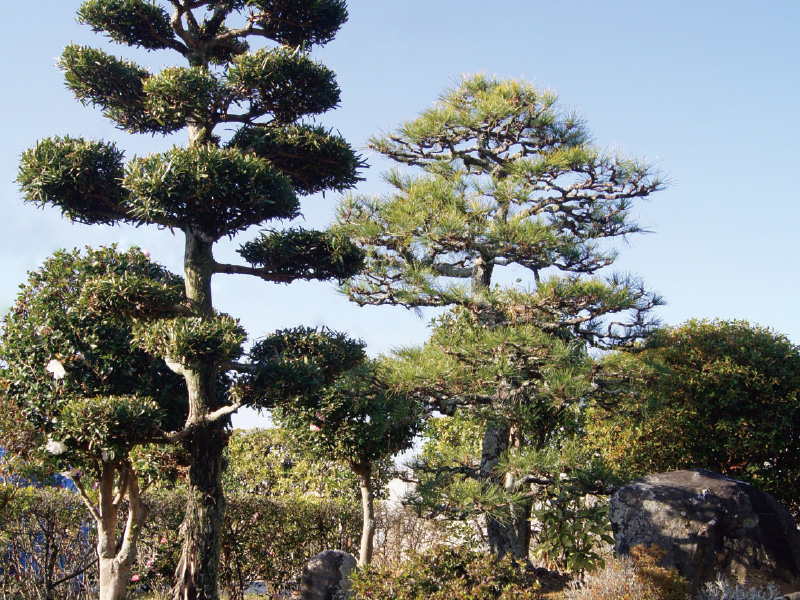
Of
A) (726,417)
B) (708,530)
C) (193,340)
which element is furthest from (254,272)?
(726,417)

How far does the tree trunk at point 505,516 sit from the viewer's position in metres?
7.07

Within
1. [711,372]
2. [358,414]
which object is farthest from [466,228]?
[711,372]

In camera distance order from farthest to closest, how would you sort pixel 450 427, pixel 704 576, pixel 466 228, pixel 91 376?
pixel 450 427 → pixel 466 228 → pixel 91 376 → pixel 704 576

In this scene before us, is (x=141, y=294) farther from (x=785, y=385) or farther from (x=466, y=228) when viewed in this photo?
(x=785, y=385)

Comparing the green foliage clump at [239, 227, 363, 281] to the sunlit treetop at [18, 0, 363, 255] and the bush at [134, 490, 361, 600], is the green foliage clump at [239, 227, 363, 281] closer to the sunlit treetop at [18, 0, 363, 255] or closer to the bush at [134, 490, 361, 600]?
the sunlit treetop at [18, 0, 363, 255]

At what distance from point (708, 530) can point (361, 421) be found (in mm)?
3873

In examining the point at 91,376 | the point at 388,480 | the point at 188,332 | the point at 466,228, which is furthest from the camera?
the point at 388,480

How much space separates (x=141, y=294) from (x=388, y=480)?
16.4ft

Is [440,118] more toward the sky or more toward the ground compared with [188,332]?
more toward the sky

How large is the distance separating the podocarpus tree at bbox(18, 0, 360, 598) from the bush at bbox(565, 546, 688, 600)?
328cm

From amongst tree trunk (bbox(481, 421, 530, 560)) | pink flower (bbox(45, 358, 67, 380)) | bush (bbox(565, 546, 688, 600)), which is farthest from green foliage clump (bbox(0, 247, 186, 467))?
bush (bbox(565, 546, 688, 600))

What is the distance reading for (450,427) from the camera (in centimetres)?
1142

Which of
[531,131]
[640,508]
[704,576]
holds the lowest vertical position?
[704,576]

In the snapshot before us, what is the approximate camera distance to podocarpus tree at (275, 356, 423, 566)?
693 cm
